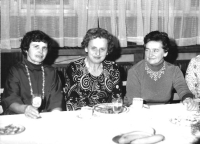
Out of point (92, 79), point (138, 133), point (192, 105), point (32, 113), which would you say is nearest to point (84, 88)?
point (92, 79)

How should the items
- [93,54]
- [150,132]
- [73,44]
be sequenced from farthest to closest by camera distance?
[73,44], [93,54], [150,132]

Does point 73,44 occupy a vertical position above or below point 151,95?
above

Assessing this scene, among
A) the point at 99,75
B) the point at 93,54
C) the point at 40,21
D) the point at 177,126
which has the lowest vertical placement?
the point at 177,126

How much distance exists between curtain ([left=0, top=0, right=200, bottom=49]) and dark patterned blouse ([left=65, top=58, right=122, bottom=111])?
72 centimetres

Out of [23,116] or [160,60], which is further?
[160,60]

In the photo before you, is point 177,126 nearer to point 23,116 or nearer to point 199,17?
point 23,116

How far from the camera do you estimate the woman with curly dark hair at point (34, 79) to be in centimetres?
221

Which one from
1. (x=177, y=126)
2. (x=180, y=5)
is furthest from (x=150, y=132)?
(x=180, y=5)

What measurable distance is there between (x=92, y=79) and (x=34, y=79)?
1.60 ft

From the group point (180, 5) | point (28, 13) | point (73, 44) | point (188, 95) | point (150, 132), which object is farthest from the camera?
point (180, 5)

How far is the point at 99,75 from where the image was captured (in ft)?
7.95

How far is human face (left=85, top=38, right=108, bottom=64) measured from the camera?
237 cm

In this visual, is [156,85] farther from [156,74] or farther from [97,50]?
[97,50]

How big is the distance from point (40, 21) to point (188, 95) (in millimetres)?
1688
